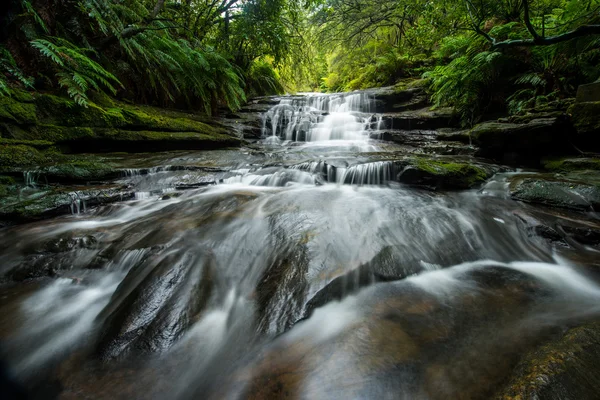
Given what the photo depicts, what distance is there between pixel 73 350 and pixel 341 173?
3887mm

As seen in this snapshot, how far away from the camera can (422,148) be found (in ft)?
20.3

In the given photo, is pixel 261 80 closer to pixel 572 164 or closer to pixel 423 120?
pixel 423 120

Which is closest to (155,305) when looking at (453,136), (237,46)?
(453,136)

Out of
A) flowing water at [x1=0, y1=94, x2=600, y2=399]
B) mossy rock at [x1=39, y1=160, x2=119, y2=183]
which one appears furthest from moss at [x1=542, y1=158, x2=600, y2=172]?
mossy rock at [x1=39, y1=160, x2=119, y2=183]

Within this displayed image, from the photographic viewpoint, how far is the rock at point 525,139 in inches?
161

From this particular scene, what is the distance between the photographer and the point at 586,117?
376 centimetres

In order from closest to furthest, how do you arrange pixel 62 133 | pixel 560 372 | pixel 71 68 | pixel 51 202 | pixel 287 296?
1. pixel 560 372
2. pixel 287 296
3. pixel 51 202
4. pixel 62 133
5. pixel 71 68

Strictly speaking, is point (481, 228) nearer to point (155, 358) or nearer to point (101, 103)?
point (155, 358)

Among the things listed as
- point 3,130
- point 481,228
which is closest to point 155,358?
point 481,228

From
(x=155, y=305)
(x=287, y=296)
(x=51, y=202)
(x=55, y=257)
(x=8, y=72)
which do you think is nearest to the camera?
(x=155, y=305)

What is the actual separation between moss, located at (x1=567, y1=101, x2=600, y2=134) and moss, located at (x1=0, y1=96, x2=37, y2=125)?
8.86 metres

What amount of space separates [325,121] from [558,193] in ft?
22.0

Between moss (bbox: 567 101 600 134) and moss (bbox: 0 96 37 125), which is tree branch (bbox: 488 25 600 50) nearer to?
moss (bbox: 567 101 600 134)

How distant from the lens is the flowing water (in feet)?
3.90
